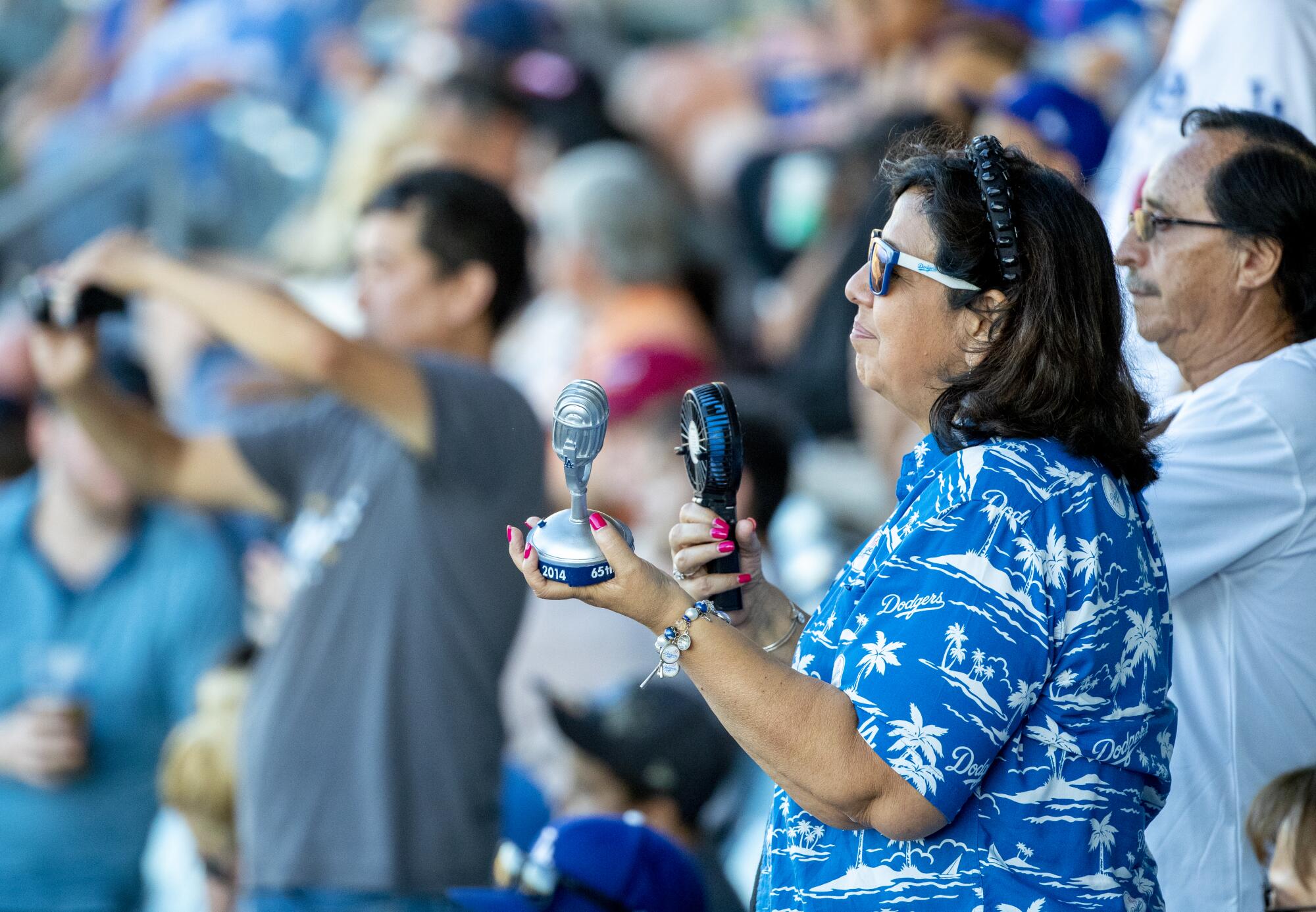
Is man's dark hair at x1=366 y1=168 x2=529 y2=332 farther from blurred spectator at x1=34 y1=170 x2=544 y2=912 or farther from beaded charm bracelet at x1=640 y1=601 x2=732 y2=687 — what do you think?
beaded charm bracelet at x1=640 y1=601 x2=732 y2=687

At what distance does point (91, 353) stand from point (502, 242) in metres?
0.93

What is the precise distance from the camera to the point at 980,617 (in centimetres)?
150

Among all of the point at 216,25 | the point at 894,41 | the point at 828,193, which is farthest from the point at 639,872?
the point at 216,25

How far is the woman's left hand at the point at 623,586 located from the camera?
4.96ft

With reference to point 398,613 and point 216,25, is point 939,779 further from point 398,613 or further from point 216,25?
point 216,25

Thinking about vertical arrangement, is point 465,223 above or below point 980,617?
above

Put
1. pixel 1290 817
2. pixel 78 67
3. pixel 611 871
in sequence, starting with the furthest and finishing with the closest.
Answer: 1. pixel 78 67
2. pixel 611 871
3. pixel 1290 817

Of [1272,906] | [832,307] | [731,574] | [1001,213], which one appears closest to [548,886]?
[731,574]

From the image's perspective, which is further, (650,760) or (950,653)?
(650,760)

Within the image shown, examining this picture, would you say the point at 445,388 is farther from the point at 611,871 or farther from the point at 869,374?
the point at 869,374

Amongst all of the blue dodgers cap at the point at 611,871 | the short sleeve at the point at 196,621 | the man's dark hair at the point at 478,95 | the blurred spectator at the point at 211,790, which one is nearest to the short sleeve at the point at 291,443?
the blurred spectator at the point at 211,790

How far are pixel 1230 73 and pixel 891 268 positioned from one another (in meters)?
1.45

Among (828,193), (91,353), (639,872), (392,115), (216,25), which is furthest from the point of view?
(216,25)

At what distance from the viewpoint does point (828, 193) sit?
191 inches
